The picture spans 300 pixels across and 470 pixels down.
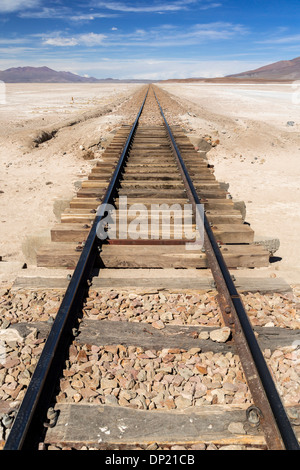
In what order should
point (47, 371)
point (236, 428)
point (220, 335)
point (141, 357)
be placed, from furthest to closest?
point (220, 335), point (141, 357), point (47, 371), point (236, 428)

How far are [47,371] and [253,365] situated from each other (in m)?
1.32

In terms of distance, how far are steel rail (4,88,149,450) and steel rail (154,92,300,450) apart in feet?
4.07

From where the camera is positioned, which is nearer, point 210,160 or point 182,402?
point 182,402

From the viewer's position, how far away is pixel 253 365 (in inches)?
91.4

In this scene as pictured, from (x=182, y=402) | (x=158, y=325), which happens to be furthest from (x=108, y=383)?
(x=158, y=325)

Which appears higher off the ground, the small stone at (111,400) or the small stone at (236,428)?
the small stone at (236,428)

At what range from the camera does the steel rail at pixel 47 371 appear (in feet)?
6.03

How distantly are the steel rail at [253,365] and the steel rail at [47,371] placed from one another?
1240mm

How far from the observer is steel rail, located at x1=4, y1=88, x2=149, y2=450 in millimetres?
1838

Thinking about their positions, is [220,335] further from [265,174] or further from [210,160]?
[210,160]

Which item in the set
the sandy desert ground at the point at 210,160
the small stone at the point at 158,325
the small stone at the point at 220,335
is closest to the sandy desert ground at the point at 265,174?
the sandy desert ground at the point at 210,160

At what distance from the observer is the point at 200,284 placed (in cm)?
339

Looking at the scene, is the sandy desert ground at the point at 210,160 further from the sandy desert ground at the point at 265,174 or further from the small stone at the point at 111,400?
the small stone at the point at 111,400
